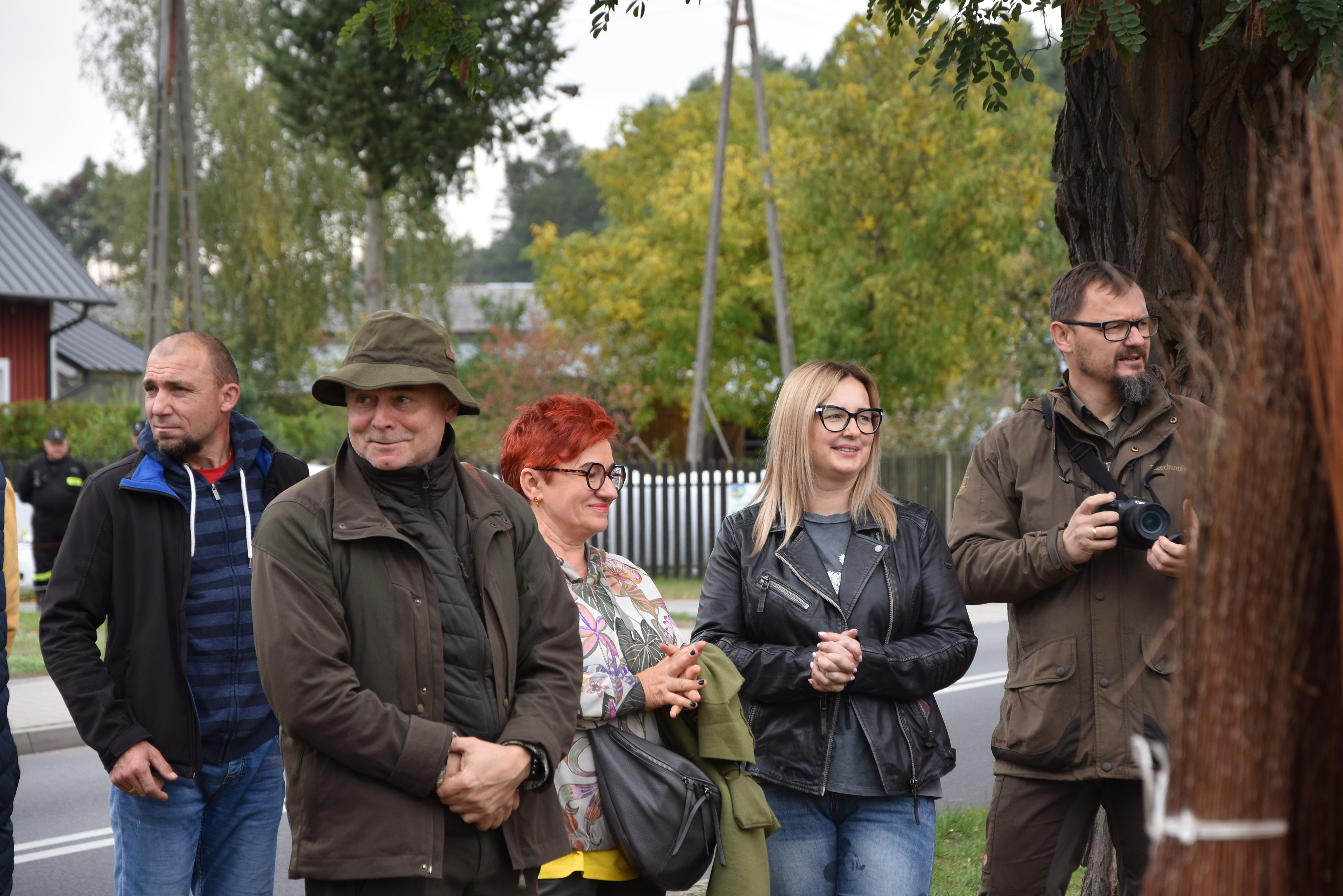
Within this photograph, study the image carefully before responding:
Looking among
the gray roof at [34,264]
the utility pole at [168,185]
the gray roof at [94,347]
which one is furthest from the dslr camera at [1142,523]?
the gray roof at [94,347]

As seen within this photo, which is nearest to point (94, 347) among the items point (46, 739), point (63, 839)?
point (46, 739)

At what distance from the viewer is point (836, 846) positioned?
3.14m

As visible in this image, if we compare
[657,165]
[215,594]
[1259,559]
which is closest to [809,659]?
[215,594]

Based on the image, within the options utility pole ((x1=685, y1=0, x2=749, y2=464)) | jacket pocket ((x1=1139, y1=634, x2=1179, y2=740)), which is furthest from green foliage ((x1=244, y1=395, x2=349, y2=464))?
jacket pocket ((x1=1139, y1=634, x2=1179, y2=740))

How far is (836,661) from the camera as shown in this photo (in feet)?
9.79

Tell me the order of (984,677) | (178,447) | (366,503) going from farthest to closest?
(984,677)
(178,447)
(366,503)

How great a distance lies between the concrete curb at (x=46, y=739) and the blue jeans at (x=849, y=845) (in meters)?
6.76

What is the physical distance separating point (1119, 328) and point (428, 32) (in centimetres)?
251

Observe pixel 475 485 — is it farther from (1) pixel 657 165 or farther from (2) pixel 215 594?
(1) pixel 657 165

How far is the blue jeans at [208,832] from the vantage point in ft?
10.7

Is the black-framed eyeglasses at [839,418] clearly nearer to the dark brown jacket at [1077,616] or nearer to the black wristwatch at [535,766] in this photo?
the dark brown jacket at [1077,616]

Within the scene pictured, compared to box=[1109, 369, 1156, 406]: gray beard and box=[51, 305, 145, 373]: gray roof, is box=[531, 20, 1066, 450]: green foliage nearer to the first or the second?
box=[1109, 369, 1156, 406]: gray beard

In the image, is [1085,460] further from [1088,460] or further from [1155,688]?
[1155,688]

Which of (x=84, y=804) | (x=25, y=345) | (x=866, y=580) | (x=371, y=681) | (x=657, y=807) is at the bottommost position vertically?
(x=84, y=804)
